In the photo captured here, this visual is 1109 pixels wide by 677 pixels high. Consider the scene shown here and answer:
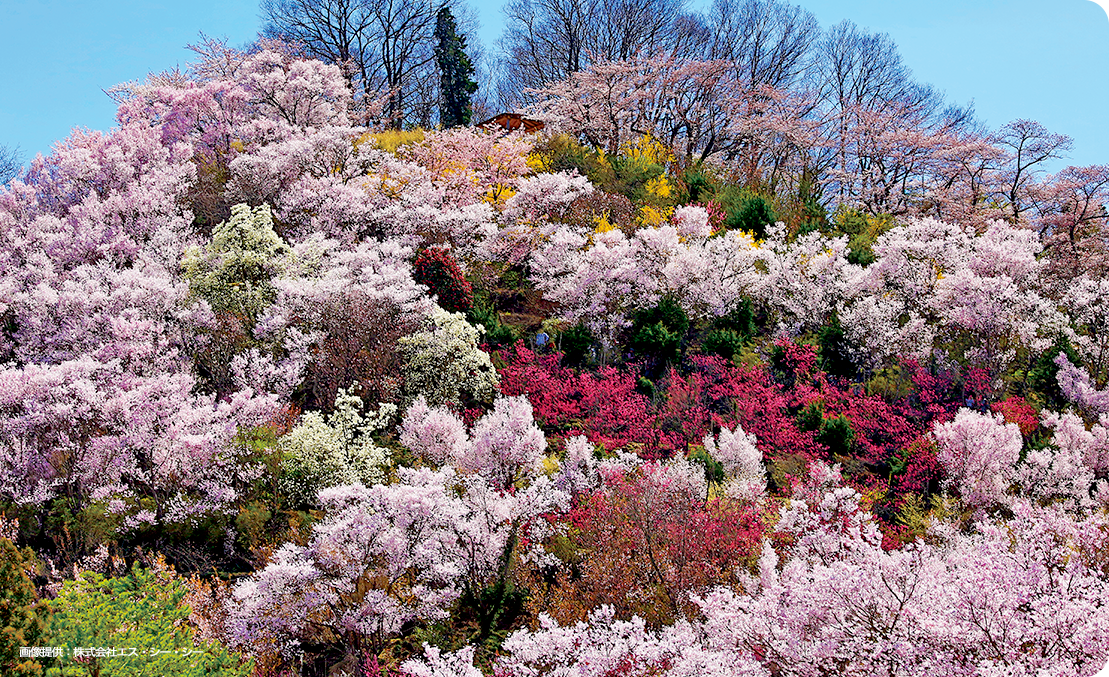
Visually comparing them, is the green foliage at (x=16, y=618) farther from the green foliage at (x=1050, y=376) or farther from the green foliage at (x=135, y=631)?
the green foliage at (x=1050, y=376)

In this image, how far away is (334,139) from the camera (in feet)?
87.1

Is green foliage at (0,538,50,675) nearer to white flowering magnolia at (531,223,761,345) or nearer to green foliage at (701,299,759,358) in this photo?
white flowering magnolia at (531,223,761,345)

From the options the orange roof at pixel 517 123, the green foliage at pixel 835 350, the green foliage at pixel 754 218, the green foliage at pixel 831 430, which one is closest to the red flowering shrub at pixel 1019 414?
the green foliage at pixel 835 350

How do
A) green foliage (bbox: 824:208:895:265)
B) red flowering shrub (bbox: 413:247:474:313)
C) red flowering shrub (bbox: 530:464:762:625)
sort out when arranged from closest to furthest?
red flowering shrub (bbox: 530:464:762:625) → red flowering shrub (bbox: 413:247:474:313) → green foliage (bbox: 824:208:895:265)

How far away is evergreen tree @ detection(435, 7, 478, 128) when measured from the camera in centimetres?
3791

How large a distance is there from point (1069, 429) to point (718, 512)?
11.1m

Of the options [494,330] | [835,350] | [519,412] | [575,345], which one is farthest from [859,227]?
[519,412]

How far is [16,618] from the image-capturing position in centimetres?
1004

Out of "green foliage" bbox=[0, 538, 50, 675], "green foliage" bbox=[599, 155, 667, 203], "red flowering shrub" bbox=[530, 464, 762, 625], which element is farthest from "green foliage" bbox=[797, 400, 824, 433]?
"green foliage" bbox=[0, 538, 50, 675]

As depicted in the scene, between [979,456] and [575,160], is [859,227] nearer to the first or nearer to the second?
[575,160]

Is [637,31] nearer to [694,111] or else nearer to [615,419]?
[694,111]

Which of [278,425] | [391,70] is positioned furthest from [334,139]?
[391,70]

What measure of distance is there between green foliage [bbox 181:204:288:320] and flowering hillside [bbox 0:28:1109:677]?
0.09m

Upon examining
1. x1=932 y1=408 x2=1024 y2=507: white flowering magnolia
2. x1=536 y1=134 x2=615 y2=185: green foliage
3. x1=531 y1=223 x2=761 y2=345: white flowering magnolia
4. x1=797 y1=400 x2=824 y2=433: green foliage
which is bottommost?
x1=932 y1=408 x2=1024 y2=507: white flowering magnolia
